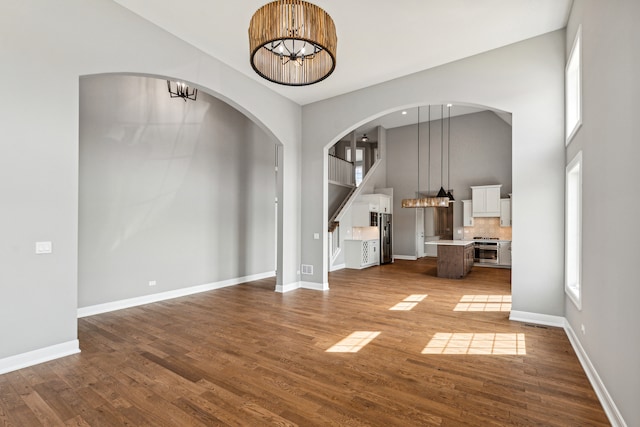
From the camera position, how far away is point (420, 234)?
12938 mm

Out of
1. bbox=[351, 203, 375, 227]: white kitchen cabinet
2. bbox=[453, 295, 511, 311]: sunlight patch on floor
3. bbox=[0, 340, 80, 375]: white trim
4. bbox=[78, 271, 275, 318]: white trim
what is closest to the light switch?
bbox=[0, 340, 80, 375]: white trim

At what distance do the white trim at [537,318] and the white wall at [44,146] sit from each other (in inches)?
218

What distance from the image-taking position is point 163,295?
18.9 feet

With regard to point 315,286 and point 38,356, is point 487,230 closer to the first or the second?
point 315,286

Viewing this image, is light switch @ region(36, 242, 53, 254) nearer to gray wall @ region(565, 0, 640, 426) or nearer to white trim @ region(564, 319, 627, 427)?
gray wall @ region(565, 0, 640, 426)

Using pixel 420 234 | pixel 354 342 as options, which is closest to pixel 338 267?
pixel 420 234

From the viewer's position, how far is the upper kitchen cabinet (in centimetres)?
1039

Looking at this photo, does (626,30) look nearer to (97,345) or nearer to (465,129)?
(97,345)

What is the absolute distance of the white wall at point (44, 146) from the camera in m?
3.07

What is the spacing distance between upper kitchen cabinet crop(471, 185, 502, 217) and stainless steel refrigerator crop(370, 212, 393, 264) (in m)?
2.89

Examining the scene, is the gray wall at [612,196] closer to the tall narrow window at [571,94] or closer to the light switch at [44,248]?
the tall narrow window at [571,94]

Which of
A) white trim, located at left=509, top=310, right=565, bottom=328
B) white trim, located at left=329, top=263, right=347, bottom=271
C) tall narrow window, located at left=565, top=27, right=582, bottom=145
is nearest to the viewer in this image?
tall narrow window, located at left=565, top=27, right=582, bottom=145

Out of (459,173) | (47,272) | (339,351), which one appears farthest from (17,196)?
(459,173)

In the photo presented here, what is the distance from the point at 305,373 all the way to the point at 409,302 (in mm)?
3211
